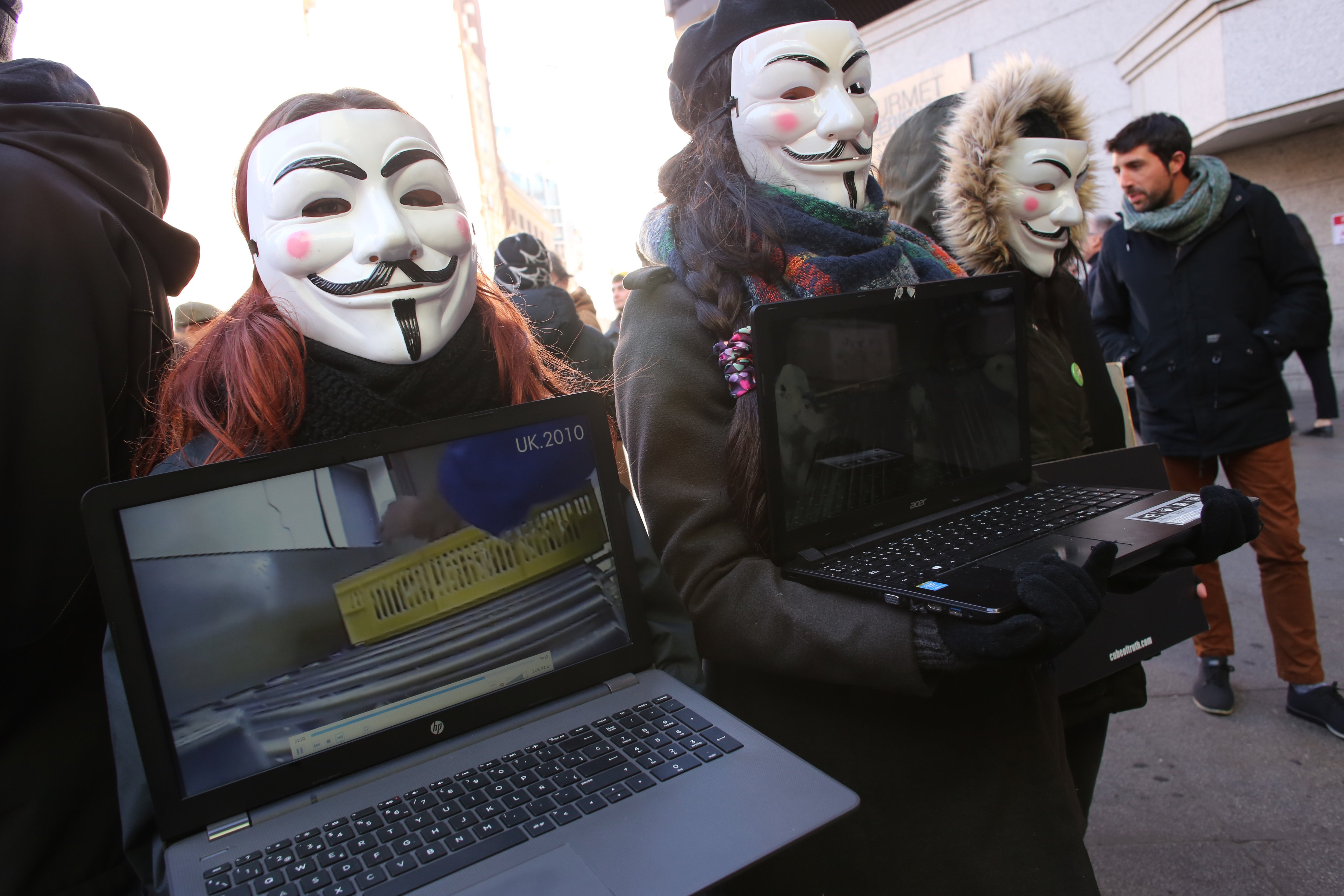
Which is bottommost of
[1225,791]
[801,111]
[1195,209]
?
[1225,791]

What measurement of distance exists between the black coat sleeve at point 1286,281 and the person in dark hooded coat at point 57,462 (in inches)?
141

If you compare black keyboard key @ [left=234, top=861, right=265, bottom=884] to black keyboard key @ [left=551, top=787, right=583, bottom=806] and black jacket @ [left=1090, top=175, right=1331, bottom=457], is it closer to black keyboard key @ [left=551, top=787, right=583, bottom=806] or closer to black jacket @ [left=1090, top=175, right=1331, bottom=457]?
black keyboard key @ [left=551, top=787, right=583, bottom=806]

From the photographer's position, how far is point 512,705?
42.4 inches

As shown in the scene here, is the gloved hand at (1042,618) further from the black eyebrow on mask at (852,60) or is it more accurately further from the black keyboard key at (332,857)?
the black eyebrow on mask at (852,60)

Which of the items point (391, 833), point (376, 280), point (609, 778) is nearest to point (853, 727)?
point (609, 778)

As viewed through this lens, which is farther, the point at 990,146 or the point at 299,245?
the point at 990,146

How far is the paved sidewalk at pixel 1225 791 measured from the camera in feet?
7.36

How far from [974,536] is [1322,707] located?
249 centimetres

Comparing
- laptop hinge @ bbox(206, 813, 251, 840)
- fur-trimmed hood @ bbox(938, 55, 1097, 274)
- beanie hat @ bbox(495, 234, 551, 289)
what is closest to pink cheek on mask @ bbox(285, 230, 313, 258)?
laptop hinge @ bbox(206, 813, 251, 840)

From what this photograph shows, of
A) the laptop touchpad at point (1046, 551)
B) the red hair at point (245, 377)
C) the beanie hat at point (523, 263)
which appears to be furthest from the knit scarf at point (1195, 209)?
the red hair at point (245, 377)

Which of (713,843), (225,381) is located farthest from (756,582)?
(225,381)

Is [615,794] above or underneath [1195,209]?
underneath

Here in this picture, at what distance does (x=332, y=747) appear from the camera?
98cm

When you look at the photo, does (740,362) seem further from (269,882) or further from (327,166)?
(269,882)
